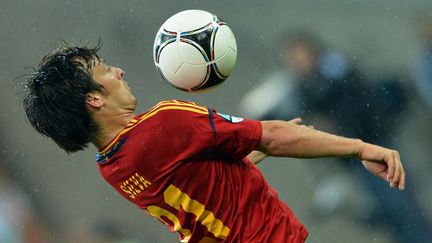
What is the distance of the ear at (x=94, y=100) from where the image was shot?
9.34 ft

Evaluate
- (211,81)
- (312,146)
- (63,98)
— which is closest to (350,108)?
(211,81)

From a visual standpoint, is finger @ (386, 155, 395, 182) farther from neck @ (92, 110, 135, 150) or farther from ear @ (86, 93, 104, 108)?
ear @ (86, 93, 104, 108)

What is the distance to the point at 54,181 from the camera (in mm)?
5270

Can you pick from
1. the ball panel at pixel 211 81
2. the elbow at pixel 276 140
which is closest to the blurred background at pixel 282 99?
the ball panel at pixel 211 81

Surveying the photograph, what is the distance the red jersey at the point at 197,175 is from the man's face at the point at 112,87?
0.16m

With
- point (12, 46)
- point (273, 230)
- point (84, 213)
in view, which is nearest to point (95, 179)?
point (84, 213)

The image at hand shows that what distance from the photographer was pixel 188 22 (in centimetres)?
310

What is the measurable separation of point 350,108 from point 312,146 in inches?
95.9

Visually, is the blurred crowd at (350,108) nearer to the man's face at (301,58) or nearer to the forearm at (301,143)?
the man's face at (301,58)

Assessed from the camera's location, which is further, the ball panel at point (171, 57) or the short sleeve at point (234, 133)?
the ball panel at point (171, 57)

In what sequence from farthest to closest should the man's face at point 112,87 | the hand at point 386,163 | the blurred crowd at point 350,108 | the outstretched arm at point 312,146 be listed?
the blurred crowd at point 350,108 → the man's face at point 112,87 → the outstretched arm at point 312,146 → the hand at point 386,163

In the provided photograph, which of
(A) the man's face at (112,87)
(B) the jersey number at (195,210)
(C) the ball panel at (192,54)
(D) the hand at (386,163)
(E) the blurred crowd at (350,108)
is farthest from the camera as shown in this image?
(E) the blurred crowd at (350,108)

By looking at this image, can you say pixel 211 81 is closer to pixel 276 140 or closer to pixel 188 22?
pixel 188 22

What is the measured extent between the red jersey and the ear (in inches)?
6.2
